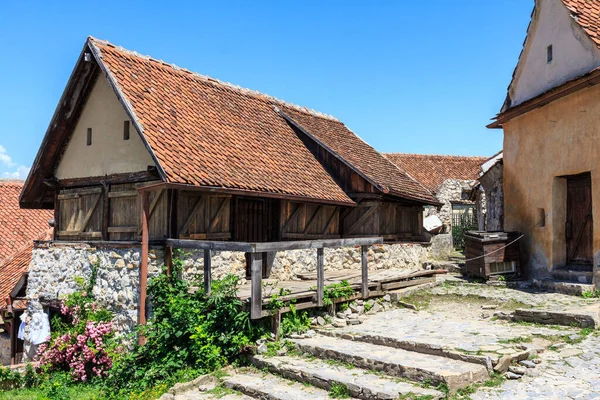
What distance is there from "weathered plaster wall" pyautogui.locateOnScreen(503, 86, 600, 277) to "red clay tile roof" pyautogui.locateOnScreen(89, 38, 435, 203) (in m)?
3.20

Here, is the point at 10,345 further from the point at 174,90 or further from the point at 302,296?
the point at 302,296

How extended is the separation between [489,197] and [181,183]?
44.5ft

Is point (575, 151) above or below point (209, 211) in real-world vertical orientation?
above

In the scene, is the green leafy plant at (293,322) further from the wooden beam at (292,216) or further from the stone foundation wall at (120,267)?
the wooden beam at (292,216)

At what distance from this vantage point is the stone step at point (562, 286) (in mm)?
11023

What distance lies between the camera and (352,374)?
300 inches

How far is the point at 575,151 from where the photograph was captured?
464 inches

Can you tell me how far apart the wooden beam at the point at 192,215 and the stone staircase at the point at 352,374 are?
3466 millimetres

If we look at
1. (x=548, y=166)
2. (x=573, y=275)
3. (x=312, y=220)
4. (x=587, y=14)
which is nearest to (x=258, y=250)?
(x=312, y=220)

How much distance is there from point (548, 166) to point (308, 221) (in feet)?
19.3

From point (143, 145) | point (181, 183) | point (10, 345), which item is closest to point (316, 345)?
point (181, 183)

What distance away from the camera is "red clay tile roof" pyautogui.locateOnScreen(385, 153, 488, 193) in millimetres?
31812

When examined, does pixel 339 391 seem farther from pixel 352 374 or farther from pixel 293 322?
pixel 293 322

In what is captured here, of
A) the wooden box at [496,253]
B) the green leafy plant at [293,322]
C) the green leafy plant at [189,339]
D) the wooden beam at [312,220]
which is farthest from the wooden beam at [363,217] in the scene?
the green leafy plant at [189,339]
